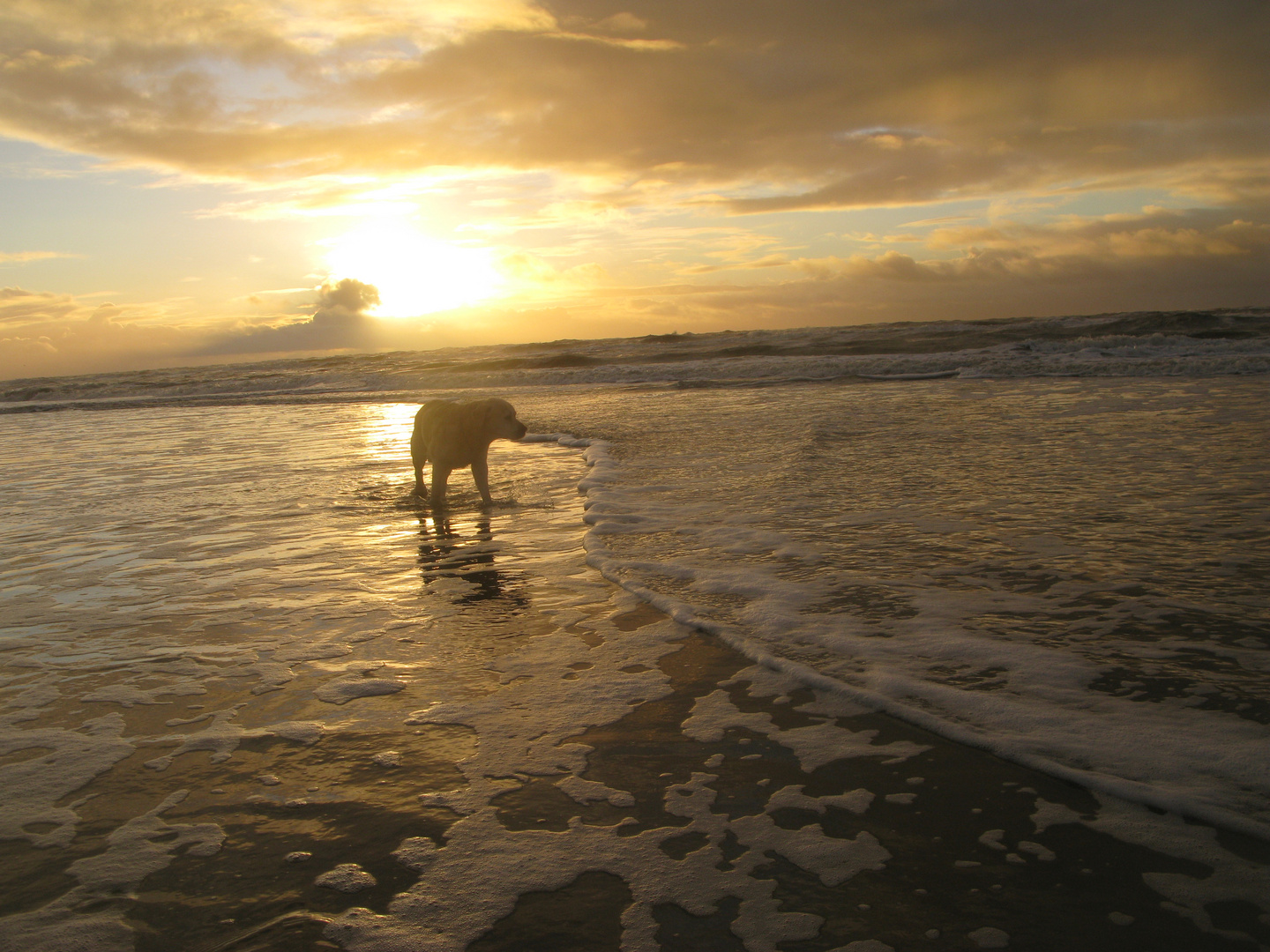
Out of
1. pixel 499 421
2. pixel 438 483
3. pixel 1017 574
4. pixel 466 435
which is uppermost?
pixel 499 421

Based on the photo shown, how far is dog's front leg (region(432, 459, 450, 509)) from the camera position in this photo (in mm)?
7426

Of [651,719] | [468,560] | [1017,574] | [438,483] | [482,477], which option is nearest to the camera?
[651,719]

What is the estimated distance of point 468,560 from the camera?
5.57m

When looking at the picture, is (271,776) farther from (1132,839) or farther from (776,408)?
(776,408)

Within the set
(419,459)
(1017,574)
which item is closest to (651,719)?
(1017,574)

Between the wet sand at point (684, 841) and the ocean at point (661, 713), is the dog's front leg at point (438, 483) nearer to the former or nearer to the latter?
the ocean at point (661, 713)

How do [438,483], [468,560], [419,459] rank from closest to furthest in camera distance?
[468,560]
[438,483]
[419,459]

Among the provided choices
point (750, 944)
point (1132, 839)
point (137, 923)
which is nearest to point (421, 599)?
point (137, 923)

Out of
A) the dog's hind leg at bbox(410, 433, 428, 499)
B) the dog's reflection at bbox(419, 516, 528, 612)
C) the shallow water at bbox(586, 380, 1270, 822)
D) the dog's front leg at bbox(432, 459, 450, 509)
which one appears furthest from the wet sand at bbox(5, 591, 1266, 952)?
the dog's hind leg at bbox(410, 433, 428, 499)

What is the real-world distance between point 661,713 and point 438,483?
4793mm

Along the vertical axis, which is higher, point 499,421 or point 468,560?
point 499,421

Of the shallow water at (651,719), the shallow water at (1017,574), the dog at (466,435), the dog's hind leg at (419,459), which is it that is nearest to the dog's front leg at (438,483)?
the dog at (466,435)

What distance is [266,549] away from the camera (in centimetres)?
591

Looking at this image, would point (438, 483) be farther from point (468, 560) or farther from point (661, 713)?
point (661, 713)
